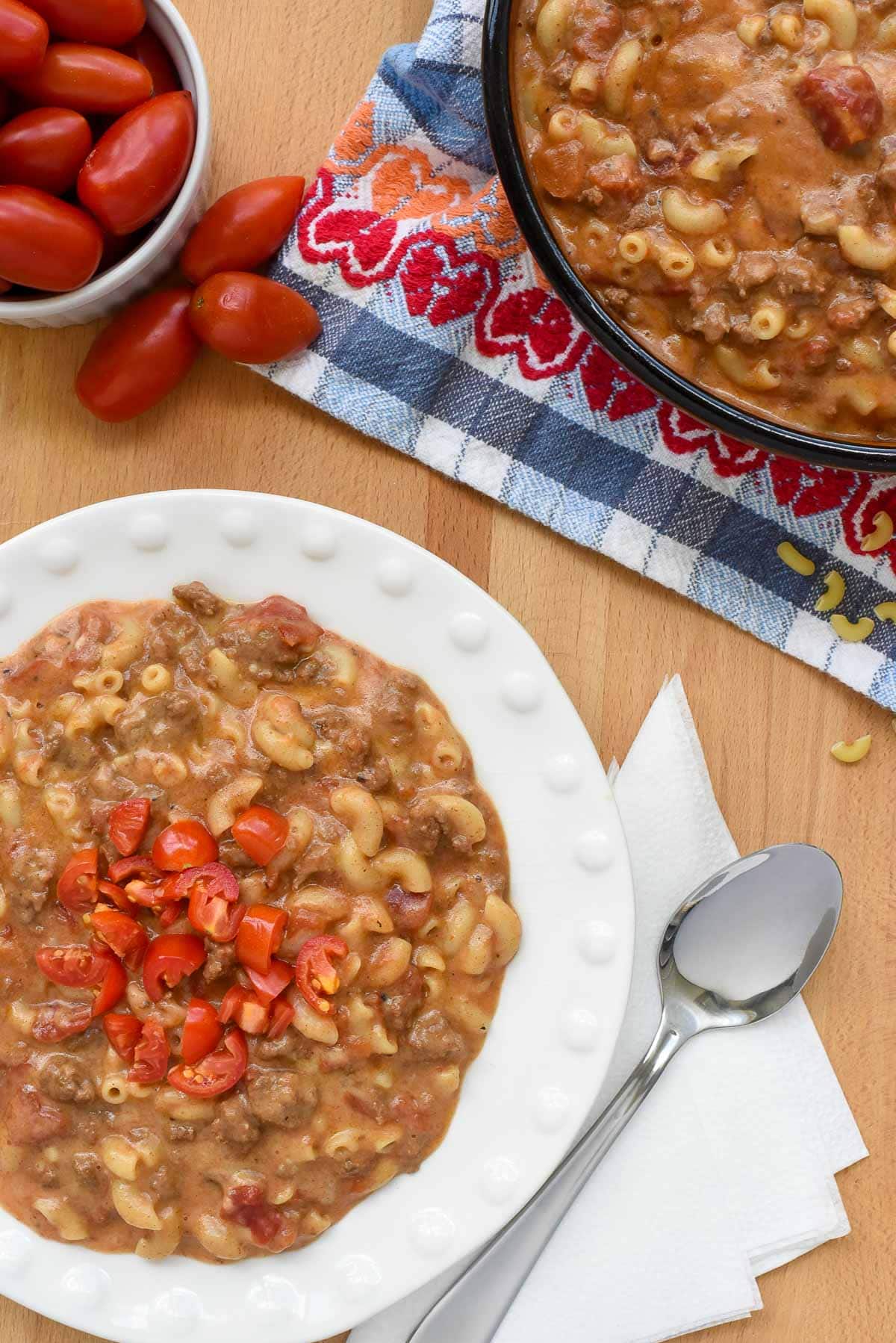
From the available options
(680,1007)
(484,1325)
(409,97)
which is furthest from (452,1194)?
(409,97)

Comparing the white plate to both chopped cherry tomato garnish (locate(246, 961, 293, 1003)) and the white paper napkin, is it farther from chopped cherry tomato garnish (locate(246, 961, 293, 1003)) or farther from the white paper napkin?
chopped cherry tomato garnish (locate(246, 961, 293, 1003))

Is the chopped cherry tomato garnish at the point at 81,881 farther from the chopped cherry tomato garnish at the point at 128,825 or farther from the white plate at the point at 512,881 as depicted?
the white plate at the point at 512,881

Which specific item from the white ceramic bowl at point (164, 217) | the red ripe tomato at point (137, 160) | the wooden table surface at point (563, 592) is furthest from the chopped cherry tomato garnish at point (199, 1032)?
the red ripe tomato at point (137, 160)

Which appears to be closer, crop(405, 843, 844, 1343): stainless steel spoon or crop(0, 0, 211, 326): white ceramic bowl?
crop(0, 0, 211, 326): white ceramic bowl

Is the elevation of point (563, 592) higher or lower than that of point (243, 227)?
lower

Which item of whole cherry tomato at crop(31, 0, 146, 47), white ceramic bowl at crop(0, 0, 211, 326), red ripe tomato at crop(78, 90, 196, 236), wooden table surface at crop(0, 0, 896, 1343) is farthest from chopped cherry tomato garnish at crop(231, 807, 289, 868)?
whole cherry tomato at crop(31, 0, 146, 47)

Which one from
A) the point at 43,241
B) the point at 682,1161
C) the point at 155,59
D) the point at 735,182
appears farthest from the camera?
the point at 682,1161

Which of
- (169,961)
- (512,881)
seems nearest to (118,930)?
(169,961)

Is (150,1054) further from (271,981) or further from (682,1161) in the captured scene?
(682,1161)
